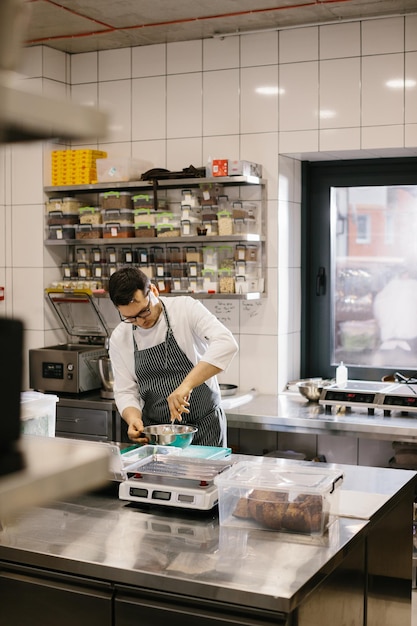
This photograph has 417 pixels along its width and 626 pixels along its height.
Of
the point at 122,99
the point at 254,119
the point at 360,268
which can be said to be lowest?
the point at 360,268

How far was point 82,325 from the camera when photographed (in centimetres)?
550

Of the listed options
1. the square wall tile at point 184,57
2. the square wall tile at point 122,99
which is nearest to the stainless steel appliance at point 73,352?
the square wall tile at point 122,99

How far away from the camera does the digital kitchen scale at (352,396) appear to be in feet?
14.4

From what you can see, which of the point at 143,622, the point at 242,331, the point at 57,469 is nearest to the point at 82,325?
the point at 242,331

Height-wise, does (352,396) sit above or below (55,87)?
below

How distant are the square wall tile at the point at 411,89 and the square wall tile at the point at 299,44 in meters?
0.55

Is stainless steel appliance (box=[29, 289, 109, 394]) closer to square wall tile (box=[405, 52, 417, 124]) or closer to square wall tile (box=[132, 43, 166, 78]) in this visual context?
square wall tile (box=[132, 43, 166, 78])

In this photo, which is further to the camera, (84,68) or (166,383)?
(84,68)

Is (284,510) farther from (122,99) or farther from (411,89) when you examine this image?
(122,99)

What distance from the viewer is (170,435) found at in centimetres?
319

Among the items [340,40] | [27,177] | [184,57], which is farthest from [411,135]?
[27,177]

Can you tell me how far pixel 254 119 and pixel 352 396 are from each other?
1.79 meters

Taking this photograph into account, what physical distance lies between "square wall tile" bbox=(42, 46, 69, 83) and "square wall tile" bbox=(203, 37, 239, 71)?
1.01 meters

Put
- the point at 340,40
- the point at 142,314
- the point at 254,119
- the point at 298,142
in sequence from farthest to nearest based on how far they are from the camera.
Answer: the point at 254,119 → the point at 298,142 → the point at 340,40 → the point at 142,314
